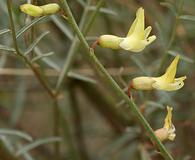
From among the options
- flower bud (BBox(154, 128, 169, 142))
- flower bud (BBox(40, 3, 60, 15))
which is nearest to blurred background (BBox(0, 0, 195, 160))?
flower bud (BBox(154, 128, 169, 142))

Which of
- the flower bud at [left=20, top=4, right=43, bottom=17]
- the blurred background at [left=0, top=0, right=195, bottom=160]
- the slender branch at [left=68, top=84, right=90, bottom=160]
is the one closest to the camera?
the flower bud at [left=20, top=4, right=43, bottom=17]

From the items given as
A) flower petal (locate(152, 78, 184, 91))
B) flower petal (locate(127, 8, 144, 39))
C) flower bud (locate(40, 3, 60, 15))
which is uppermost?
flower bud (locate(40, 3, 60, 15))

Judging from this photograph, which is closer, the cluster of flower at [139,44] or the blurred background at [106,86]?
the cluster of flower at [139,44]

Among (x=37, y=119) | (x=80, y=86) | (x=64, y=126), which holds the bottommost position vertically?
(x=37, y=119)

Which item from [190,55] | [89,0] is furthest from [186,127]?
[89,0]

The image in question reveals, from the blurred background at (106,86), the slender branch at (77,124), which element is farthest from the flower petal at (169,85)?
the slender branch at (77,124)

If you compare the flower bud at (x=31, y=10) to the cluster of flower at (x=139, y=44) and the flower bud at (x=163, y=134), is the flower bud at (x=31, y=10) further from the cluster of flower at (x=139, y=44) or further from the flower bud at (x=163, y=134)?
the flower bud at (x=163, y=134)

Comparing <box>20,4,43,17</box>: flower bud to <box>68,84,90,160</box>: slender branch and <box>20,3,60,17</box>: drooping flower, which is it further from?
<box>68,84,90,160</box>: slender branch

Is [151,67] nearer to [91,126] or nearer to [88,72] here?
[88,72]

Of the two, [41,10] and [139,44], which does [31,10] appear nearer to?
[41,10]
